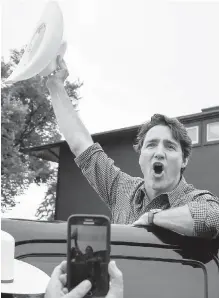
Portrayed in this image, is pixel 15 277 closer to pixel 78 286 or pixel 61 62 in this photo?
pixel 78 286

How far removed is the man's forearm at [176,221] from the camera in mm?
1974

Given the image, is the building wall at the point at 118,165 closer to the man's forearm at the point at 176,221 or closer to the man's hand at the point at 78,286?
the man's forearm at the point at 176,221

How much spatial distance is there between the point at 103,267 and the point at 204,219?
82 centimetres

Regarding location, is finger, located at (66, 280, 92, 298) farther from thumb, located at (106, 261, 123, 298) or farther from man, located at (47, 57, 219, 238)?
man, located at (47, 57, 219, 238)

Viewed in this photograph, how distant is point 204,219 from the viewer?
6.60 feet

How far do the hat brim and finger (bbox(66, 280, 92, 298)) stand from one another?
14 cm

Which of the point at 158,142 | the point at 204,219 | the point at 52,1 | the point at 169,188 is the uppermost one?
the point at 52,1

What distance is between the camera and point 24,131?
22016mm

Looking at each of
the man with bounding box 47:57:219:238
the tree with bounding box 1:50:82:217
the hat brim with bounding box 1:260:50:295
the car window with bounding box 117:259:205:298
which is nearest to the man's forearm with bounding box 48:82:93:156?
the man with bounding box 47:57:219:238

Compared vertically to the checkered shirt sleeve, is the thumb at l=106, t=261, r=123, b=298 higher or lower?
lower

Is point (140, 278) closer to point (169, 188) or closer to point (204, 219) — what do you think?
point (204, 219)

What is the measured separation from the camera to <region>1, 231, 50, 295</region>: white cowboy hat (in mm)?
1279

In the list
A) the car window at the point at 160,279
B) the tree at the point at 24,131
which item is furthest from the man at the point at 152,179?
the tree at the point at 24,131

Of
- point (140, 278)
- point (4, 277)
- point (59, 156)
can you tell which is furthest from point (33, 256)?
point (59, 156)
